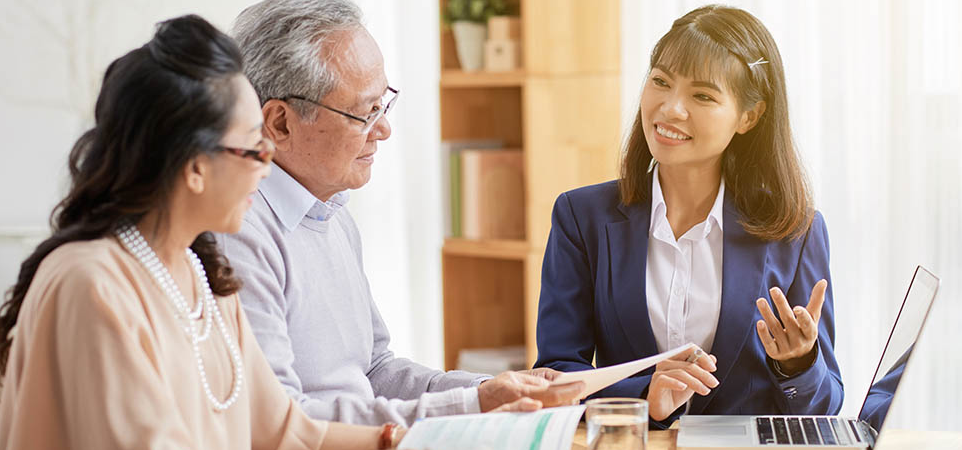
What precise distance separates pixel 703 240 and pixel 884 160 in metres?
1.11

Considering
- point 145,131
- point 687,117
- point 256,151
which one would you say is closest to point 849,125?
point 687,117

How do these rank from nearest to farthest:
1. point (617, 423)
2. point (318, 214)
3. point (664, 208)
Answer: point (617, 423)
point (318, 214)
point (664, 208)

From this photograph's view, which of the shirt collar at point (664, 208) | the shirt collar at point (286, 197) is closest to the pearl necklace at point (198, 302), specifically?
the shirt collar at point (286, 197)

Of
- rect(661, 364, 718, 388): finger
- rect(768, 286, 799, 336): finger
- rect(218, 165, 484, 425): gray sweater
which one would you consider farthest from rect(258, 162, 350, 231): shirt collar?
rect(768, 286, 799, 336): finger

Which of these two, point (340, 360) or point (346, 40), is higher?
point (346, 40)

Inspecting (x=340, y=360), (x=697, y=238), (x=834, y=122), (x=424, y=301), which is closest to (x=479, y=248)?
(x=424, y=301)

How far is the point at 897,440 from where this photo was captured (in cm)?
166

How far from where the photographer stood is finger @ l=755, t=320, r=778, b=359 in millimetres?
1663

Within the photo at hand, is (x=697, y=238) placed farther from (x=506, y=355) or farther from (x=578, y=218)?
(x=506, y=355)

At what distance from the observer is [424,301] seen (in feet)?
13.4

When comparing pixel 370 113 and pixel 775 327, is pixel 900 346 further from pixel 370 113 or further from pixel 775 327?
pixel 370 113

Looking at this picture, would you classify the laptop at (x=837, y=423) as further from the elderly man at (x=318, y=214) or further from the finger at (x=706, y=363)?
the elderly man at (x=318, y=214)

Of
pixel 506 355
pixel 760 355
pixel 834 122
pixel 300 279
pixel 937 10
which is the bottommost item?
pixel 506 355

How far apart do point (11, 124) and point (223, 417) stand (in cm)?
253
